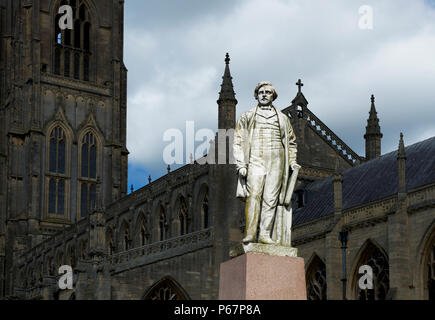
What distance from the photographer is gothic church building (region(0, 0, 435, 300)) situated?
38.2 meters

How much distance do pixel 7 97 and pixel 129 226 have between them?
23.3 meters

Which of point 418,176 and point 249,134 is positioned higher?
point 418,176

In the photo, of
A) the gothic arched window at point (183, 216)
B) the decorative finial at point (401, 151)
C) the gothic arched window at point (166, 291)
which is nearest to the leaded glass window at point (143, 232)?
the gothic arched window at point (183, 216)

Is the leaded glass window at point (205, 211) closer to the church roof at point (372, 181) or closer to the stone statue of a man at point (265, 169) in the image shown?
the church roof at point (372, 181)

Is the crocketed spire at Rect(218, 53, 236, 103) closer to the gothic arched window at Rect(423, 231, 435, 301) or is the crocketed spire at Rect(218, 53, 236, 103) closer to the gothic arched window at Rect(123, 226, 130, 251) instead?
the gothic arched window at Rect(423, 231, 435, 301)

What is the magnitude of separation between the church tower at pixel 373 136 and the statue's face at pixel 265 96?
38.7m

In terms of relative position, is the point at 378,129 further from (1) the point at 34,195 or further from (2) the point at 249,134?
(2) the point at 249,134

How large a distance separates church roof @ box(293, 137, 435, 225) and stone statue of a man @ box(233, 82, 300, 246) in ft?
79.9

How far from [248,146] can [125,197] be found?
49352mm

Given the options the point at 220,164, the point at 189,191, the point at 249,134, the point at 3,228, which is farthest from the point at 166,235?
the point at 249,134

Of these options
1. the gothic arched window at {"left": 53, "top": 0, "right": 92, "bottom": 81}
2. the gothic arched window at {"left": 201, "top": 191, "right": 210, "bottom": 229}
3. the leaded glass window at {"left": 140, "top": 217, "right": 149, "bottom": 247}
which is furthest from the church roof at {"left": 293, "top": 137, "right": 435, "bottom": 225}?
the gothic arched window at {"left": 53, "top": 0, "right": 92, "bottom": 81}

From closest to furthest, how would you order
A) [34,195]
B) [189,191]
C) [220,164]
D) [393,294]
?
1. [393,294]
2. [220,164]
3. [189,191]
4. [34,195]

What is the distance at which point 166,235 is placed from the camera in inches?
2126
